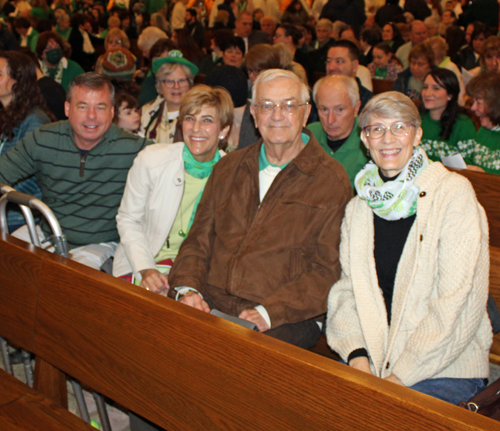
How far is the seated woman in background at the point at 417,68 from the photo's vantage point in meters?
5.95

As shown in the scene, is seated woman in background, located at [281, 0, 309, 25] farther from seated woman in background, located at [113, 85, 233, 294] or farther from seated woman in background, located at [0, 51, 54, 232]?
seated woman in background, located at [113, 85, 233, 294]

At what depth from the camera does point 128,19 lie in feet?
41.4

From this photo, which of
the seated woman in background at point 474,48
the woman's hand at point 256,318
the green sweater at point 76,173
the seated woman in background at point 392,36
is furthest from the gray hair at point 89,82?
the seated woman in background at point 392,36

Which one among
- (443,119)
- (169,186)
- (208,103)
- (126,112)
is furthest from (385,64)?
(169,186)

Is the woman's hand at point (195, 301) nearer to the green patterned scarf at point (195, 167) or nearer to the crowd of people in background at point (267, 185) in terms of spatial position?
the crowd of people in background at point (267, 185)

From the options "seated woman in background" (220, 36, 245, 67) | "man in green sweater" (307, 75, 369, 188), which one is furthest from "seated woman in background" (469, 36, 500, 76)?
"man in green sweater" (307, 75, 369, 188)

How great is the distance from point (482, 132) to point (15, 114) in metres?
3.11

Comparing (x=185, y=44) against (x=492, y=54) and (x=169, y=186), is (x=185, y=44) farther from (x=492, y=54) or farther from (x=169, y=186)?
(x=169, y=186)

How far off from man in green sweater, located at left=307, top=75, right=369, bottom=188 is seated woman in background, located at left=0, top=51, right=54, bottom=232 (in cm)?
174

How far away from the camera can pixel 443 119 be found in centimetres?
416

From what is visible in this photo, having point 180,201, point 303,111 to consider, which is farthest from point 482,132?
point 180,201

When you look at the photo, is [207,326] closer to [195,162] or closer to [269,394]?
[269,394]

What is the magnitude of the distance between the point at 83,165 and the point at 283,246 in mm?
1293

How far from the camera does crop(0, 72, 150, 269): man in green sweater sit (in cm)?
298
